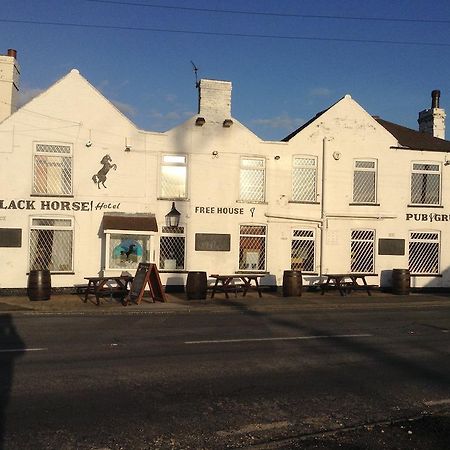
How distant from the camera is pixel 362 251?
70.1 feet

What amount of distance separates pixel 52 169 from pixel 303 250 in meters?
9.57

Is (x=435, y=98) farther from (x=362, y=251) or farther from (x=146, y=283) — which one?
(x=146, y=283)

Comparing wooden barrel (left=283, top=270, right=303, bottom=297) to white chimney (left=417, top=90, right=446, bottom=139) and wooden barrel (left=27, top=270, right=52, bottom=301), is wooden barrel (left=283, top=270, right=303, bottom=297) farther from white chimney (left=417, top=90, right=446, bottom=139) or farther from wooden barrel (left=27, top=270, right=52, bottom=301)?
white chimney (left=417, top=90, right=446, bottom=139)

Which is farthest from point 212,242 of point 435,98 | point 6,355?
point 435,98

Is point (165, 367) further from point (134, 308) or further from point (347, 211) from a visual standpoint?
point (347, 211)

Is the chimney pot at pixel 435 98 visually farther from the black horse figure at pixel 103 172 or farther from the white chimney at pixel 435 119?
the black horse figure at pixel 103 172

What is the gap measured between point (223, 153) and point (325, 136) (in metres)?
4.08

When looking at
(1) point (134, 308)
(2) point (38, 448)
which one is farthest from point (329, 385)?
(1) point (134, 308)

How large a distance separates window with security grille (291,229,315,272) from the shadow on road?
35.2ft

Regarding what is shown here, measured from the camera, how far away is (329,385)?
7297 mm

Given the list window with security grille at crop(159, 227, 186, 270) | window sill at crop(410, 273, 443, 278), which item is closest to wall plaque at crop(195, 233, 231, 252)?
window with security grille at crop(159, 227, 186, 270)

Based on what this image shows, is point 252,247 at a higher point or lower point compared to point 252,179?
lower

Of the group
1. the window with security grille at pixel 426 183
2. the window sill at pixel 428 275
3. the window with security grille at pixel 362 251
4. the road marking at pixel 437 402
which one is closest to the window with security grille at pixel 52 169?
the window with security grille at pixel 362 251

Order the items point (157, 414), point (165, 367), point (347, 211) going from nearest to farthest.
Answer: point (157, 414)
point (165, 367)
point (347, 211)
